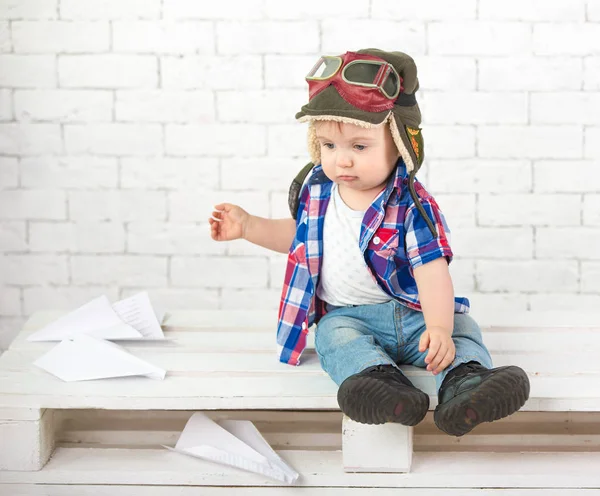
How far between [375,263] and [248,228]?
Answer: 301 millimetres

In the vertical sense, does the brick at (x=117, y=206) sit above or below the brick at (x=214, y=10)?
below

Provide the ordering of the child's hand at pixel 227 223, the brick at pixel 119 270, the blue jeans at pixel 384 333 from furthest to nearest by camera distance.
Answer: the brick at pixel 119 270 < the child's hand at pixel 227 223 < the blue jeans at pixel 384 333

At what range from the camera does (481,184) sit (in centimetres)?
262

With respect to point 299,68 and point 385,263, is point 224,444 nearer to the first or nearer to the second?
point 385,263

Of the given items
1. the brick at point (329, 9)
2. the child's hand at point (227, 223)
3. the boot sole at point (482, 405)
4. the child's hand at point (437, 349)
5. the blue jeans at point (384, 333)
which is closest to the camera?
the boot sole at point (482, 405)

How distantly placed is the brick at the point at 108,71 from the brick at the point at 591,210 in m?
1.33

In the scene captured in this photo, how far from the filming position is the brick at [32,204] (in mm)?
2643

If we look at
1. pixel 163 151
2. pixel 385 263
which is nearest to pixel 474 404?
pixel 385 263

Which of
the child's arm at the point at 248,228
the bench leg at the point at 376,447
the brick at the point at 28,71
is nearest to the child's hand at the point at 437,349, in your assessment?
the bench leg at the point at 376,447

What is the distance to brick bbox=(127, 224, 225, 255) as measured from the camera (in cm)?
269

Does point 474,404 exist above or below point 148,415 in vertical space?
above

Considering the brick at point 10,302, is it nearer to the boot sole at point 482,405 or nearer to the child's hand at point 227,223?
the child's hand at point 227,223

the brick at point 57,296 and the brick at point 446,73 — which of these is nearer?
the brick at point 446,73

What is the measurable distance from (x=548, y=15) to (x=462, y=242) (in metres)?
0.70
